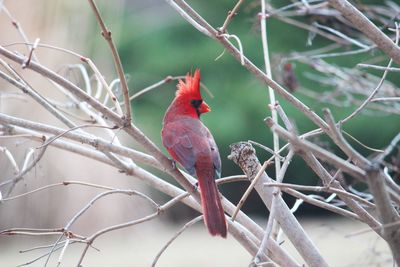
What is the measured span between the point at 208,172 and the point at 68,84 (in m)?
0.97

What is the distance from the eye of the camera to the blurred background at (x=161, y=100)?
24.5 ft

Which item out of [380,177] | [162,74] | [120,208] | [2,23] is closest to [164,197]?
[120,208]

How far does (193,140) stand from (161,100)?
8110mm

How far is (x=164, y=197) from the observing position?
9.50 meters

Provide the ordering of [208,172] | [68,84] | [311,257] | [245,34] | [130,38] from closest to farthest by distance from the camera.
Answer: [68,84], [311,257], [208,172], [245,34], [130,38]

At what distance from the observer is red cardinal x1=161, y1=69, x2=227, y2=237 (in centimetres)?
261

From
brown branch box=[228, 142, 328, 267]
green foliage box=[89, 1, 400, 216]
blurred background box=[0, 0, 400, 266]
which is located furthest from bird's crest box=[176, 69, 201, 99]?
green foliage box=[89, 1, 400, 216]

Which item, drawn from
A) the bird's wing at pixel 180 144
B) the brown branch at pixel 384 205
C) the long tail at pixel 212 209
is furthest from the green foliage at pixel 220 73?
the brown branch at pixel 384 205

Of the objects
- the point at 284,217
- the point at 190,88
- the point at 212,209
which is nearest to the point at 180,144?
the point at 190,88

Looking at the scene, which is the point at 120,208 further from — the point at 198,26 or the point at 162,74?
the point at 198,26

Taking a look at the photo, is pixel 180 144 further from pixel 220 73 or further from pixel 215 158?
pixel 220 73

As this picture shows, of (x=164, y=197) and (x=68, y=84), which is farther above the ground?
(x=164, y=197)

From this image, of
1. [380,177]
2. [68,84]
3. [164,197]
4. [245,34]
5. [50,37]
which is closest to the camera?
[380,177]

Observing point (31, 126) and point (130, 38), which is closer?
point (31, 126)
